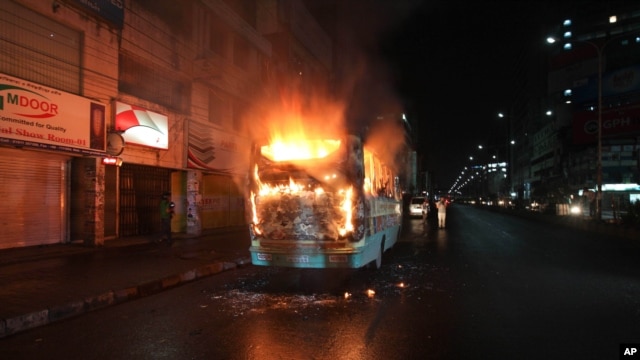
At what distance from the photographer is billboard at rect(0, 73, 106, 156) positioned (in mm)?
10977

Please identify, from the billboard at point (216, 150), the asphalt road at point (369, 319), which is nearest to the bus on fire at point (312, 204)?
the asphalt road at point (369, 319)

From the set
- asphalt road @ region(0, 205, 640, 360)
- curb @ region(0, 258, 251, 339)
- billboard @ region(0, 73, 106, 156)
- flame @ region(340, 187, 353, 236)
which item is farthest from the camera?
billboard @ region(0, 73, 106, 156)

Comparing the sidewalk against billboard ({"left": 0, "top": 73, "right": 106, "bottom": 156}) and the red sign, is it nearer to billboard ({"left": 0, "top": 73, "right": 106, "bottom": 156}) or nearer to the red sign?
billboard ({"left": 0, "top": 73, "right": 106, "bottom": 156})

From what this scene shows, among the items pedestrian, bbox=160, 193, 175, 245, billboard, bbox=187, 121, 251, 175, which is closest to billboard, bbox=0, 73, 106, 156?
pedestrian, bbox=160, 193, 175, 245

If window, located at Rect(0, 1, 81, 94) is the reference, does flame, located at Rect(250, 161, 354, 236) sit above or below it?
below

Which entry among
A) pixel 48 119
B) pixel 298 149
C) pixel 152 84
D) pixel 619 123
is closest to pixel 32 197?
pixel 48 119

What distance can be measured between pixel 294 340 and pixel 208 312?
2.00 meters

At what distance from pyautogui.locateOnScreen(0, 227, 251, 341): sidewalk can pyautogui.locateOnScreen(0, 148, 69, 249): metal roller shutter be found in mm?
403

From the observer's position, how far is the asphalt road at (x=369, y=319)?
524 cm

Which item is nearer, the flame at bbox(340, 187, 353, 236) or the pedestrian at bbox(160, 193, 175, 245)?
the flame at bbox(340, 187, 353, 236)

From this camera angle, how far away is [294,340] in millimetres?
5586

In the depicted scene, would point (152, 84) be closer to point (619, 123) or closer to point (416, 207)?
point (416, 207)

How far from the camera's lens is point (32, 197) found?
12820 millimetres

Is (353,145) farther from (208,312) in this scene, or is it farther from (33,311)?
(33,311)
